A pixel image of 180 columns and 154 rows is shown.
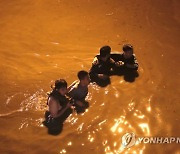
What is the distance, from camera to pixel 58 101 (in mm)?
5406

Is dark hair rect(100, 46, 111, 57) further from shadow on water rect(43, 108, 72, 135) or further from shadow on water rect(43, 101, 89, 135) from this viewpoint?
shadow on water rect(43, 108, 72, 135)

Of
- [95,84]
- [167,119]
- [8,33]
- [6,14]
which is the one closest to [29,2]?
[6,14]

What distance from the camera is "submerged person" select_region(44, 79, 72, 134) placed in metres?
5.29

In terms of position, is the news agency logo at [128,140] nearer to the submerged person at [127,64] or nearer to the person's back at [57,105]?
the person's back at [57,105]

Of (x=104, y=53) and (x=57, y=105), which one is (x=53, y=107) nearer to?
(x=57, y=105)

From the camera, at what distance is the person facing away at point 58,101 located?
208 inches

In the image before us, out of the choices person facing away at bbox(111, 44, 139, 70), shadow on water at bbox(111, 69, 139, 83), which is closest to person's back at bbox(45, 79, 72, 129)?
shadow on water at bbox(111, 69, 139, 83)

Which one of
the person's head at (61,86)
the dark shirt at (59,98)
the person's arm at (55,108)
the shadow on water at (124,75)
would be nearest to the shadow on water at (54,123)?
the person's arm at (55,108)

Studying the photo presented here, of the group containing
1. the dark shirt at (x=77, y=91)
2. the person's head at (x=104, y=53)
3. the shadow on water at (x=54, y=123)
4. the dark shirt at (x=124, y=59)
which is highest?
the person's head at (x=104, y=53)

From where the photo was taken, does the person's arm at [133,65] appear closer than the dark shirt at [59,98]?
No

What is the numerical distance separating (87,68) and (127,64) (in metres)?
0.96

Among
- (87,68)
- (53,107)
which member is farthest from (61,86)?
(87,68)

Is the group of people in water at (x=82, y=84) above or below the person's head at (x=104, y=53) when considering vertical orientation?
below

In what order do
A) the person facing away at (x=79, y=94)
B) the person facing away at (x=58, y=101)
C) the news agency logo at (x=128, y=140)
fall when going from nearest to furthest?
the news agency logo at (x=128, y=140)
the person facing away at (x=58, y=101)
the person facing away at (x=79, y=94)
